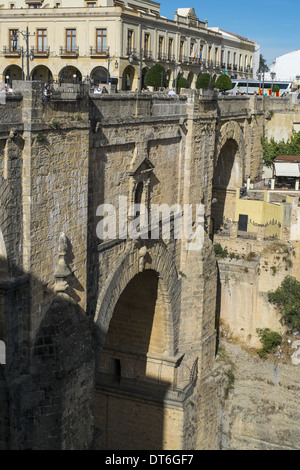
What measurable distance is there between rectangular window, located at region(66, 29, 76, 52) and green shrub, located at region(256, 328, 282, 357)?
20064 mm

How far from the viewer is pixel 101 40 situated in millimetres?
34000

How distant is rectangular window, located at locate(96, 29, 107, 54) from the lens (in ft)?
112

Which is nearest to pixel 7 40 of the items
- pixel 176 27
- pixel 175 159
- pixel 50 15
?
pixel 50 15

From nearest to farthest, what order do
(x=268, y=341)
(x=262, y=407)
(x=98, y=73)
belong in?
1. (x=262, y=407)
2. (x=268, y=341)
3. (x=98, y=73)

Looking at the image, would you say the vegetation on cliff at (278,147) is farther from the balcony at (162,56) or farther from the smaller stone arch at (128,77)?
the balcony at (162,56)

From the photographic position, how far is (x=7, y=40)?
110 ft

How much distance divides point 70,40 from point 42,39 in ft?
5.00

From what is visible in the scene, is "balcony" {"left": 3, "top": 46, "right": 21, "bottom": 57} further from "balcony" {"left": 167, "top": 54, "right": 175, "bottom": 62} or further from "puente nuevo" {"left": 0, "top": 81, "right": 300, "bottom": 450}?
"puente nuevo" {"left": 0, "top": 81, "right": 300, "bottom": 450}

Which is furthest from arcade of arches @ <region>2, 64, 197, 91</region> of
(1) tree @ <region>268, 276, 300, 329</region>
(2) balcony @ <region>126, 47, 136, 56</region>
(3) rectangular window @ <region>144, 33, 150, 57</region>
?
(1) tree @ <region>268, 276, 300, 329</region>

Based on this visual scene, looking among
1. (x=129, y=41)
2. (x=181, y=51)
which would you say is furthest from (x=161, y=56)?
(x=129, y=41)

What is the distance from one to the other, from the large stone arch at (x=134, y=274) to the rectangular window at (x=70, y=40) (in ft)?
68.1

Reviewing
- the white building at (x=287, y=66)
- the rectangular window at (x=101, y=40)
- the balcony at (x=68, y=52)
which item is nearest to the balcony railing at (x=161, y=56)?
the rectangular window at (x=101, y=40)

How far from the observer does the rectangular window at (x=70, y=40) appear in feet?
112

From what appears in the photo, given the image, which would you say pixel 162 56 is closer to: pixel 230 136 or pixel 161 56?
pixel 161 56
